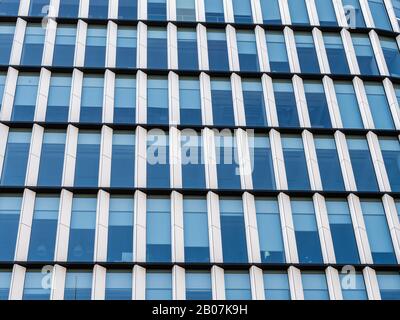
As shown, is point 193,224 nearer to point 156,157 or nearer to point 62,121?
point 156,157

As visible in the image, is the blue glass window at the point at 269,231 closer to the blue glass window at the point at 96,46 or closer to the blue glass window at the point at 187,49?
the blue glass window at the point at 187,49

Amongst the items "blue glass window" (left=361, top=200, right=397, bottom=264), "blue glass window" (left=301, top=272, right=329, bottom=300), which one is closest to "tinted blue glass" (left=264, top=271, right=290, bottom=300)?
"blue glass window" (left=301, top=272, right=329, bottom=300)

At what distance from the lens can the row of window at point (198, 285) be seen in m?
29.9

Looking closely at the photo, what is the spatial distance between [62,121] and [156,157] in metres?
5.15

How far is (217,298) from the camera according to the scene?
30.0 metres

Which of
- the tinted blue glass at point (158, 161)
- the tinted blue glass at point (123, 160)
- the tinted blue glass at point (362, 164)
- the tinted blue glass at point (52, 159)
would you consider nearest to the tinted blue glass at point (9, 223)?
the tinted blue glass at point (52, 159)

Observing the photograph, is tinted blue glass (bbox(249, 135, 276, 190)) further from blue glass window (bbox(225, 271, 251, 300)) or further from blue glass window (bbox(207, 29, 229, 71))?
blue glass window (bbox(207, 29, 229, 71))

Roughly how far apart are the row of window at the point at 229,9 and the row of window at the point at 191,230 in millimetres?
12741

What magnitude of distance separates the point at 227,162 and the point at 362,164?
6634 mm

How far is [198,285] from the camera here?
30.5 metres

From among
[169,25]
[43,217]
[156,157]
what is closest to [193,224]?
[156,157]

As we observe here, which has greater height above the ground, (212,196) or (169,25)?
(169,25)

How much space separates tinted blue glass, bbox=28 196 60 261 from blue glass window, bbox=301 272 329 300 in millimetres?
10861

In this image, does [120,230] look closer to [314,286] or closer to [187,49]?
[314,286]
